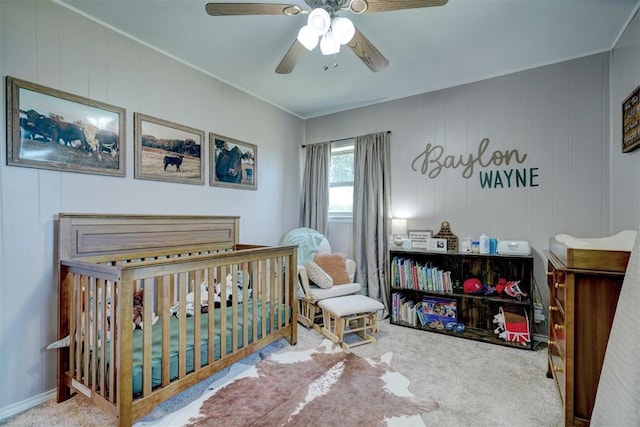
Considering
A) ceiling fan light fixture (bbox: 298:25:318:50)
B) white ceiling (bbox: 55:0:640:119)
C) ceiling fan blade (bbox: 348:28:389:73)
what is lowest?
ceiling fan light fixture (bbox: 298:25:318:50)

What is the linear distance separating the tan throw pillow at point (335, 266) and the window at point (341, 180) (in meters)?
0.84

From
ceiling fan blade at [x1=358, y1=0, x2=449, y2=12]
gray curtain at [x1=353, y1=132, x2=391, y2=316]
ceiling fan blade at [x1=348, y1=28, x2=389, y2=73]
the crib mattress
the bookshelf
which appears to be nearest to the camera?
ceiling fan blade at [x1=358, y1=0, x2=449, y2=12]

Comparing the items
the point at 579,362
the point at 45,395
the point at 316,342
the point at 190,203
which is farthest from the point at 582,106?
the point at 45,395

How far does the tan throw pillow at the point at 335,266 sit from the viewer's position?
3266mm

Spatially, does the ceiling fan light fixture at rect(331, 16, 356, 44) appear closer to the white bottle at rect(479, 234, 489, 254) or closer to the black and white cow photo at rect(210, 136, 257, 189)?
the black and white cow photo at rect(210, 136, 257, 189)

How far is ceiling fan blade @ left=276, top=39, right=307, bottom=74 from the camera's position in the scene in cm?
198

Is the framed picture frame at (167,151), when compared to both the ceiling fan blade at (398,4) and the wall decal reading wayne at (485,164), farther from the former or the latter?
the wall decal reading wayne at (485,164)

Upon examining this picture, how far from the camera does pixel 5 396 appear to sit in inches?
70.4

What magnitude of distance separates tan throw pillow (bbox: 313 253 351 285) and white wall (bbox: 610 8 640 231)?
2.31 meters

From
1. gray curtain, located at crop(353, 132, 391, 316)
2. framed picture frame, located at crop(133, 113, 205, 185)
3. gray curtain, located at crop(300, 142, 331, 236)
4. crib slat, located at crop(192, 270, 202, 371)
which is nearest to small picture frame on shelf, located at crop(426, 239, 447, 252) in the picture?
gray curtain, located at crop(353, 132, 391, 316)

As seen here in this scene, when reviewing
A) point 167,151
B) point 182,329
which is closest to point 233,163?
point 167,151

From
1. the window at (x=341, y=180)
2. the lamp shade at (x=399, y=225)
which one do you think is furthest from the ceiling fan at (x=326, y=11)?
the window at (x=341, y=180)

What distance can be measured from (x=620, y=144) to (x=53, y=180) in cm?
410

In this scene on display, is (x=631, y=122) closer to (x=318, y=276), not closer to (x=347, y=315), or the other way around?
(x=347, y=315)
